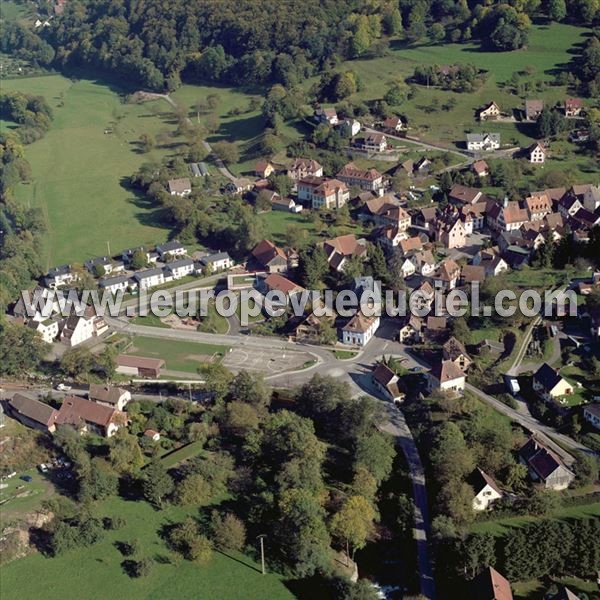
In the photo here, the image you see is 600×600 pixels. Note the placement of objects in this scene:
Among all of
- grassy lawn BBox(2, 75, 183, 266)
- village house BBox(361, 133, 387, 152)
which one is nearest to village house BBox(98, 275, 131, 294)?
grassy lawn BBox(2, 75, 183, 266)

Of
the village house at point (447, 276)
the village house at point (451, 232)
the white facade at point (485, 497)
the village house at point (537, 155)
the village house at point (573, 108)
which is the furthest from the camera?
the village house at point (573, 108)

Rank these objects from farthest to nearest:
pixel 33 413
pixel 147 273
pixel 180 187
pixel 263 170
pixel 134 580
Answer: pixel 263 170 → pixel 180 187 → pixel 147 273 → pixel 33 413 → pixel 134 580

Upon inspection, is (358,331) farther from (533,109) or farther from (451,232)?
(533,109)

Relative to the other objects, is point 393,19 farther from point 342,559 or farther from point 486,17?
point 342,559

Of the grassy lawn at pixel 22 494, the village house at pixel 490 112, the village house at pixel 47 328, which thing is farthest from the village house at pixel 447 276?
the grassy lawn at pixel 22 494

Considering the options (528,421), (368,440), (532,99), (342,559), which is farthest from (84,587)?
(532,99)

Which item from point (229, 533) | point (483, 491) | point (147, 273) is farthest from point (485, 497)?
point (147, 273)

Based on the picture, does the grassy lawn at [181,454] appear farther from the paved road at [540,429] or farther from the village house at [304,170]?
the village house at [304,170]

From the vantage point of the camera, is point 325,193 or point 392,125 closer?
point 325,193
